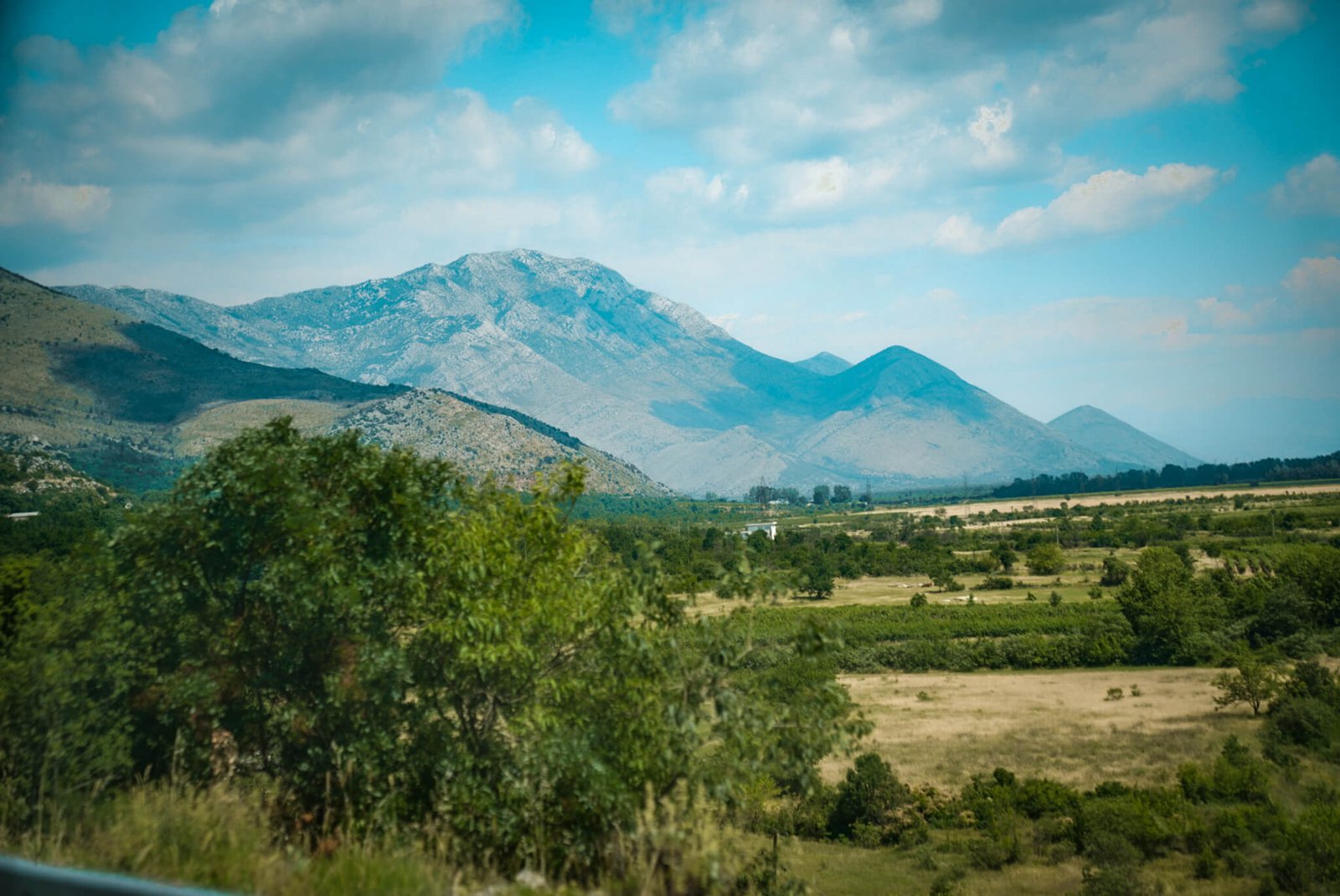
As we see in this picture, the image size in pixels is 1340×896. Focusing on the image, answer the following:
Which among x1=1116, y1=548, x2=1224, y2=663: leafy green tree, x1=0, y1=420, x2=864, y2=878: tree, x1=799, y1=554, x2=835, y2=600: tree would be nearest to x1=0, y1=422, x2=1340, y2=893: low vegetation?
x1=0, y1=420, x2=864, y2=878: tree

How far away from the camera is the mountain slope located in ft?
341

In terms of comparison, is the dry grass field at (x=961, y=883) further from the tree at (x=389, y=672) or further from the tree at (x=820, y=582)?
the tree at (x=820, y=582)

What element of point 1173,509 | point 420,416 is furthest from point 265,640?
point 420,416

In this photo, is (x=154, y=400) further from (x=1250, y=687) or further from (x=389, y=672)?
(x=389, y=672)

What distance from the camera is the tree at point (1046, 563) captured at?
90.2m

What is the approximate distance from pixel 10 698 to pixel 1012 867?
78.7 ft

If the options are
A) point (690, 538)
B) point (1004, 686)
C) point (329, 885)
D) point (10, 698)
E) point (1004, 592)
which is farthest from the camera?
point (690, 538)

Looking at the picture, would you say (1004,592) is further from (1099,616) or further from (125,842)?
(125,842)

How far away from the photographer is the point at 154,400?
135125 mm

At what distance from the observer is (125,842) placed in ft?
21.0

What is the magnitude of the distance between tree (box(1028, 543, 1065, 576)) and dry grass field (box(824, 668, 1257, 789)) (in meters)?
36.6

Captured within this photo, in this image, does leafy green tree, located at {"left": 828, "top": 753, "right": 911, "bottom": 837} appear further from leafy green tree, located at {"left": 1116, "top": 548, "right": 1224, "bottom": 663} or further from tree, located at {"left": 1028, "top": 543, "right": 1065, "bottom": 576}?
tree, located at {"left": 1028, "top": 543, "right": 1065, "bottom": 576}

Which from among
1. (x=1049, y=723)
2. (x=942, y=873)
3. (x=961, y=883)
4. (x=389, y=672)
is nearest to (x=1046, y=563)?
(x=1049, y=723)

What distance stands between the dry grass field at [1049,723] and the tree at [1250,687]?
0.61m
